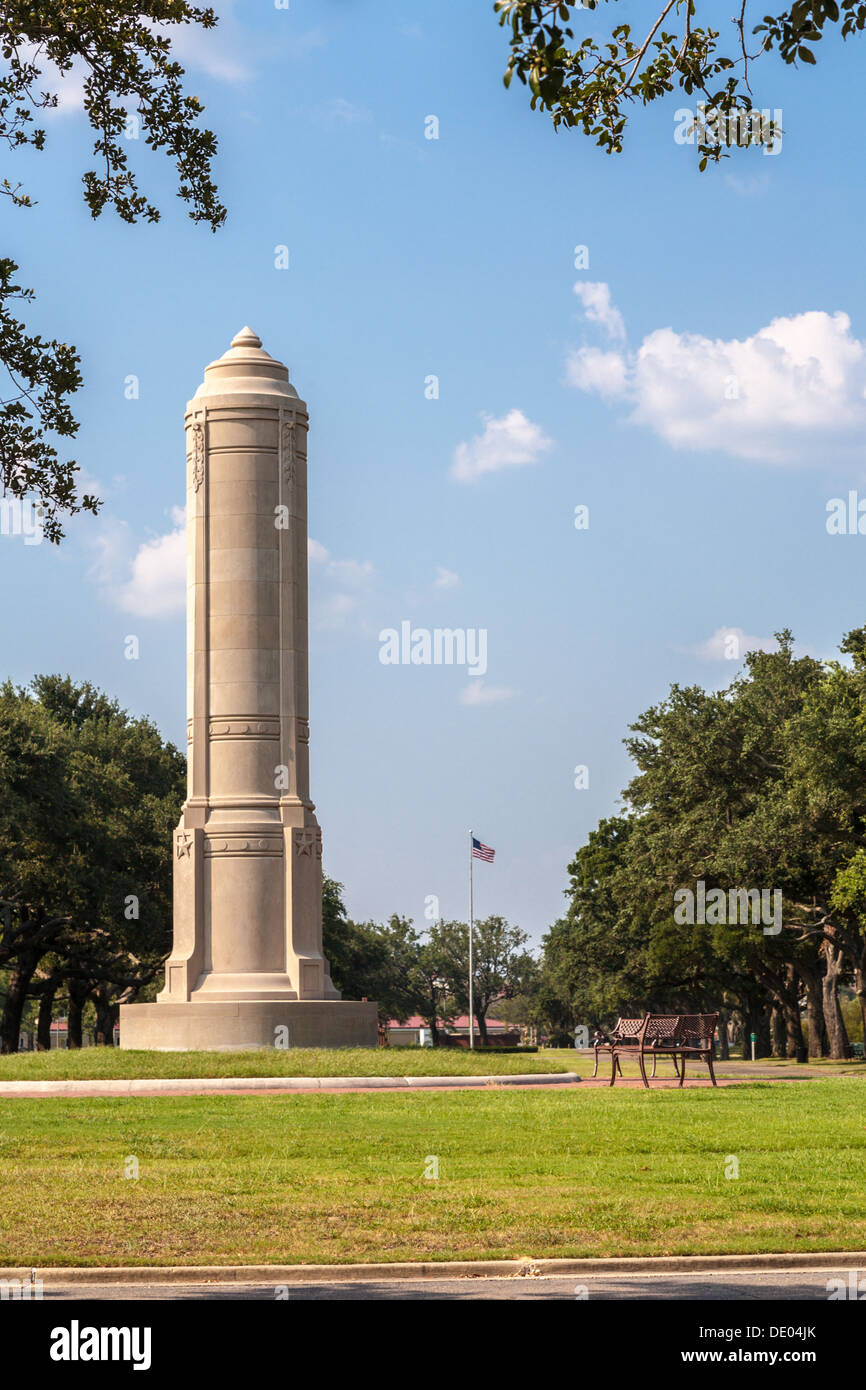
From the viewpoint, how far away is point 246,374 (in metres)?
39.7

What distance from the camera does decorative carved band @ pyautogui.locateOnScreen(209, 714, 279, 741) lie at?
37.9 m

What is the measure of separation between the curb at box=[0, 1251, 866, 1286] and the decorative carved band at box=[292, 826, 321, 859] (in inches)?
1049

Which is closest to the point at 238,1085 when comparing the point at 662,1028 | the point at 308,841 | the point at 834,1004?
the point at 662,1028

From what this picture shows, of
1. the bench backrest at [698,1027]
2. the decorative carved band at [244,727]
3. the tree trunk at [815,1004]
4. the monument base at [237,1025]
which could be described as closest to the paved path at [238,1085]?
the bench backrest at [698,1027]

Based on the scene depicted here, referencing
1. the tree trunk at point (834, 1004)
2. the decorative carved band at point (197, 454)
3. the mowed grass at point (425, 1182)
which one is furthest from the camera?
the tree trunk at point (834, 1004)

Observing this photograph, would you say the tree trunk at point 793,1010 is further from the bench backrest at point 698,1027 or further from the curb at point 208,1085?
the curb at point 208,1085

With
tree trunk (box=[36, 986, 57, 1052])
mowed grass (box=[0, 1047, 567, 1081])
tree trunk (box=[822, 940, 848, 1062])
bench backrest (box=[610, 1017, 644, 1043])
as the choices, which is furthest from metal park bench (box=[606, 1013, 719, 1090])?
tree trunk (box=[36, 986, 57, 1052])

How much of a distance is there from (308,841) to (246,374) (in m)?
11.2

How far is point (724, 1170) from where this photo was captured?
15047 millimetres

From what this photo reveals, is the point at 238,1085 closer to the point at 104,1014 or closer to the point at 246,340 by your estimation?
the point at 246,340

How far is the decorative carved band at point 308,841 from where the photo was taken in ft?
124

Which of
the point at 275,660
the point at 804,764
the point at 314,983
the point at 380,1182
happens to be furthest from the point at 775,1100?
the point at 804,764

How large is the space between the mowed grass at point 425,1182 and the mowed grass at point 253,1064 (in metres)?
6.41
